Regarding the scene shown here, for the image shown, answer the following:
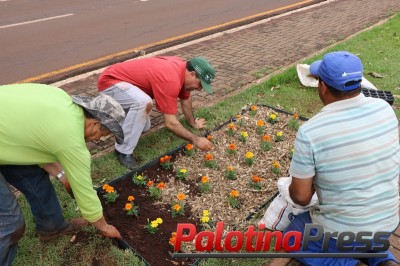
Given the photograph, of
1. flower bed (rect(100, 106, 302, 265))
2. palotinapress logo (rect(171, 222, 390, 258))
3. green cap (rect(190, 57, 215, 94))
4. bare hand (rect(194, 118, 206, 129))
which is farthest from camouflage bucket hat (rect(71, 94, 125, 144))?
bare hand (rect(194, 118, 206, 129))

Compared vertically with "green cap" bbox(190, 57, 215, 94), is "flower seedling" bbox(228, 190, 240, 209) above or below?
below

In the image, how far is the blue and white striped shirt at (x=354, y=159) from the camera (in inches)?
88.4

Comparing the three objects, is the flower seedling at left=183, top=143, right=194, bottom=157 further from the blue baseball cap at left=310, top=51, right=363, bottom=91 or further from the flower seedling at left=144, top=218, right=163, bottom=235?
the blue baseball cap at left=310, top=51, right=363, bottom=91

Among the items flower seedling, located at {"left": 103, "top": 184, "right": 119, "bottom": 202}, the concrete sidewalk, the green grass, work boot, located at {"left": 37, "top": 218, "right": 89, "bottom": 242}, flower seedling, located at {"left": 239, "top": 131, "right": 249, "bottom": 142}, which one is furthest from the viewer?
the concrete sidewalk

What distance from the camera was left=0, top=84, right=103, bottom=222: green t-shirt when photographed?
2316mm

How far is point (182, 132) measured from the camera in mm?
3990

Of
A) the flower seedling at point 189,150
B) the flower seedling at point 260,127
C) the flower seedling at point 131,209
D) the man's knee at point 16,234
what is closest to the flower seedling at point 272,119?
the flower seedling at point 260,127

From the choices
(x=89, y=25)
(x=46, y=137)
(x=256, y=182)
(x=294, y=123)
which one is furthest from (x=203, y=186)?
(x=89, y=25)

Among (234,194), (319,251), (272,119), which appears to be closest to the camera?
(319,251)

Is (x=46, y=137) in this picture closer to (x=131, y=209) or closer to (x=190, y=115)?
(x=131, y=209)

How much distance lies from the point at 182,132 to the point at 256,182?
2.98ft

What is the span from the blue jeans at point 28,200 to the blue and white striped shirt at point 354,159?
1848mm

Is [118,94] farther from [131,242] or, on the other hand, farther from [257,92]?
[257,92]

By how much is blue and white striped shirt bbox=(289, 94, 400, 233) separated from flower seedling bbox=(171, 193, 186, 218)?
1.25 m
